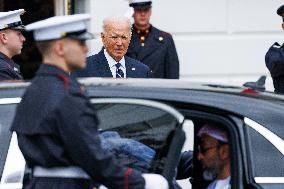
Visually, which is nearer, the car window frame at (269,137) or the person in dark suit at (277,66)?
the car window frame at (269,137)

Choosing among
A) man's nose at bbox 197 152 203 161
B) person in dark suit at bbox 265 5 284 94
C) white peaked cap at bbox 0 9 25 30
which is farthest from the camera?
person in dark suit at bbox 265 5 284 94

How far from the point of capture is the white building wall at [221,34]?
10.4 m

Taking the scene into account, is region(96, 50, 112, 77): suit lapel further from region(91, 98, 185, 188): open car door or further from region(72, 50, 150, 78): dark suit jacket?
region(91, 98, 185, 188): open car door

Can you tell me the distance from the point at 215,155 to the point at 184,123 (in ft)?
1.14

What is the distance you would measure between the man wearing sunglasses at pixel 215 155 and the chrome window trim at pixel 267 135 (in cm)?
12

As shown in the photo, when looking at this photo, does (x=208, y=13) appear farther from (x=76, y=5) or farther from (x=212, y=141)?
(x=212, y=141)

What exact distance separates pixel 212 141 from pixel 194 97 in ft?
0.89

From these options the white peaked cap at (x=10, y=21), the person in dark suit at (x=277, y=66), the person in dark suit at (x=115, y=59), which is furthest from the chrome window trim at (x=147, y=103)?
the person in dark suit at (x=277, y=66)

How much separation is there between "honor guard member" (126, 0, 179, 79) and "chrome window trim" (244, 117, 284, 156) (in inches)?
183

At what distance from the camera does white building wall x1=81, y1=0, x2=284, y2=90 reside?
411 inches

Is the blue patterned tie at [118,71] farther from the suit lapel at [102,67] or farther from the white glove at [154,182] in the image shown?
the white glove at [154,182]

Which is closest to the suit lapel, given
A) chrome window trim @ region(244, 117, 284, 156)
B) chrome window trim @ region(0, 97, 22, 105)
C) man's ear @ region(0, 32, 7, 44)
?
man's ear @ region(0, 32, 7, 44)

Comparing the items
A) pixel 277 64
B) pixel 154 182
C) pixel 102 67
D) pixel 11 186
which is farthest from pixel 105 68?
pixel 154 182

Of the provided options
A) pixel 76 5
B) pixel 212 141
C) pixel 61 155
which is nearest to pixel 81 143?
pixel 61 155
